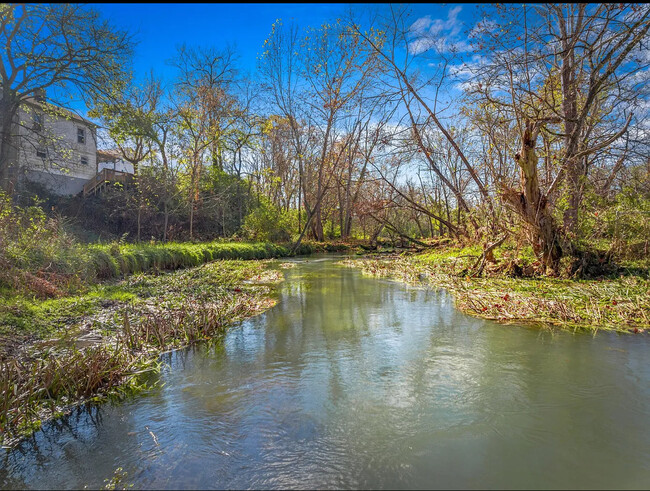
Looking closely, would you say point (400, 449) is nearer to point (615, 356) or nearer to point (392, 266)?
point (615, 356)

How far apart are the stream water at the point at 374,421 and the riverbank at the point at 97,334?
12.3 inches

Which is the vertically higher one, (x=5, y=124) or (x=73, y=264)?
(x=5, y=124)

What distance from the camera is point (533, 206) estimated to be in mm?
9680

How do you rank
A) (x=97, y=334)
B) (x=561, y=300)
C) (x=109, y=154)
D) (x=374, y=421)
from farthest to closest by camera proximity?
1. (x=109, y=154)
2. (x=561, y=300)
3. (x=97, y=334)
4. (x=374, y=421)

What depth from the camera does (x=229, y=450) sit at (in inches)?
121

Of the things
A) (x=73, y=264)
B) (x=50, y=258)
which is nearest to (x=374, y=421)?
(x=50, y=258)

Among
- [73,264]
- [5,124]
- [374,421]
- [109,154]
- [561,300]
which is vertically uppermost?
[109,154]

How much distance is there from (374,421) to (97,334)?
4.49 meters

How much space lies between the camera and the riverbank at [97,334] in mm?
3646

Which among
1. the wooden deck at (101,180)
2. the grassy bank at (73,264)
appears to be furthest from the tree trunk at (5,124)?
the wooden deck at (101,180)

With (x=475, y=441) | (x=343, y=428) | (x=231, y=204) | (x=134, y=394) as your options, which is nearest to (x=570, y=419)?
(x=475, y=441)

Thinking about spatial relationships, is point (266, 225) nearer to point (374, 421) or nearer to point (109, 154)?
point (109, 154)

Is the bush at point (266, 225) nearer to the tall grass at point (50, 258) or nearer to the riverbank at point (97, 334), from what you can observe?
the tall grass at point (50, 258)

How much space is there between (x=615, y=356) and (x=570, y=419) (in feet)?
7.26
